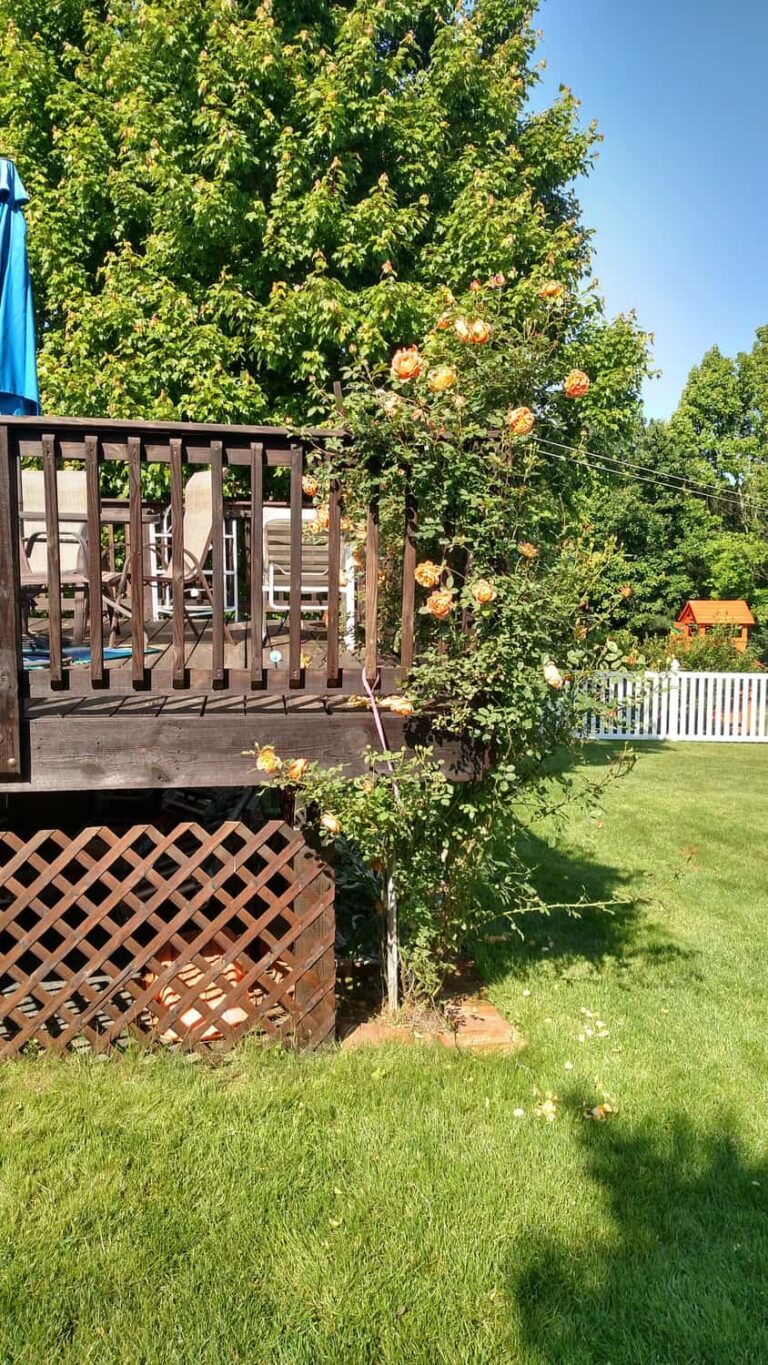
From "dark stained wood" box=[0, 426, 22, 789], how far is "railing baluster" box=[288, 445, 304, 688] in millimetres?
902

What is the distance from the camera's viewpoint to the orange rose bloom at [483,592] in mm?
2709

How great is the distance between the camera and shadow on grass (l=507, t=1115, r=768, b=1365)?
1.88 meters

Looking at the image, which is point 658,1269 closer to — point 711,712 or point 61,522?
point 61,522

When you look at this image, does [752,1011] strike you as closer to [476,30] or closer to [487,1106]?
[487,1106]

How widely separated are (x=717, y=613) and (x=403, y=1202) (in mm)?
27412

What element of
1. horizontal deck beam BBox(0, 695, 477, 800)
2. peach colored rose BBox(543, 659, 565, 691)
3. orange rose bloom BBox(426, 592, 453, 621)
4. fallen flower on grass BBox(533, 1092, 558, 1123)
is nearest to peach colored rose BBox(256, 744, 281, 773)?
horizontal deck beam BBox(0, 695, 477, 800)

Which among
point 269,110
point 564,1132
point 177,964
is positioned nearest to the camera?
point 564,1132

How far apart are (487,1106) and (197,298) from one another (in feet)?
26.2

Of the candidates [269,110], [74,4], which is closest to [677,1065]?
[269,110]

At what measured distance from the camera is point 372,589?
9.80 ft

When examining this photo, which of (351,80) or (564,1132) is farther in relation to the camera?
(351,80)

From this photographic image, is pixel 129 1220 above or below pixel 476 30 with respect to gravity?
below

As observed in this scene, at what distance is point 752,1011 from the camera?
3742 millimetres

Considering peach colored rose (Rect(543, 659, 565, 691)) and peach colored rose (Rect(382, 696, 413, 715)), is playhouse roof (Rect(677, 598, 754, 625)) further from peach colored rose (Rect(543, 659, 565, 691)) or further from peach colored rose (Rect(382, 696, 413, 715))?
peach colored rose (Rect(382, 696, 413, 715))
